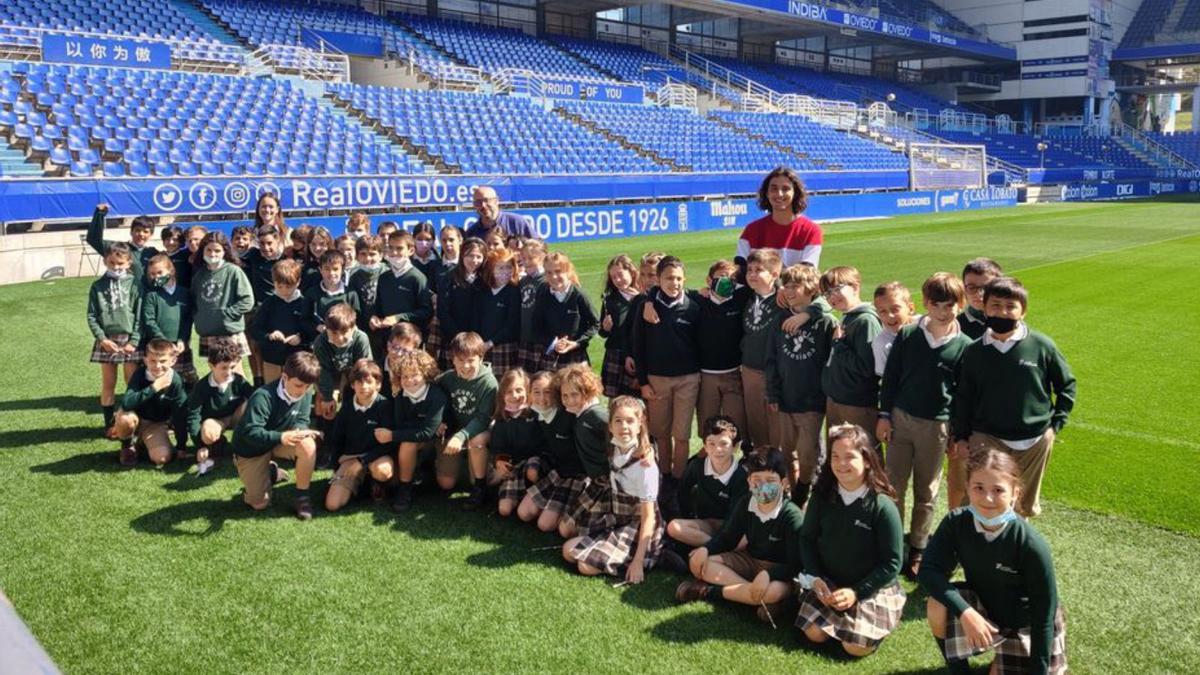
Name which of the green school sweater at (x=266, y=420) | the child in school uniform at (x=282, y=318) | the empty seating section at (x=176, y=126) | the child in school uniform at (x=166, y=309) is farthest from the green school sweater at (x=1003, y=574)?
the empty seating section at (x=176, y=126)

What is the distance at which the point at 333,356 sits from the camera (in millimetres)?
7074

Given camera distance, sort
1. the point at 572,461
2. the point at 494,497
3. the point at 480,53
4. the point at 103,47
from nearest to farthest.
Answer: the point at 572,461, the point at 494,497, the point at 103,47, the point at 480,53

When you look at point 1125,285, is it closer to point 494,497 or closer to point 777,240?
point 777,240

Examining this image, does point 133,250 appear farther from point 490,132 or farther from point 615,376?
point 490,132

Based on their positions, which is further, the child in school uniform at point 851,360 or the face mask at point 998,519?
the child in school uniform at point 851,360

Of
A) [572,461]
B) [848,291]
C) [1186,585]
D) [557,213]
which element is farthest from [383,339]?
[557,213]

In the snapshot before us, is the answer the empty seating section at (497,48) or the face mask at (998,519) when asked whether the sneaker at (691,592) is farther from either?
the empty seating section at (497,48)

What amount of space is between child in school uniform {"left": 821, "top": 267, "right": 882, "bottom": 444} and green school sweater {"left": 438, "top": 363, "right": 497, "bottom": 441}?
Result: 2.37 metres

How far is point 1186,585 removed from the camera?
4.92 m

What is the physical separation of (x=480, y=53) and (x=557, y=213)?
17.2 metres

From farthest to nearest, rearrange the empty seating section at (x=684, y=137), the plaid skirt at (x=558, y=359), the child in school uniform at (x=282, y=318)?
the empty seating section at (x=684, y=137), the child in school uniform at (x=282, y=318), the plaid skirt at (x=558, y=359)

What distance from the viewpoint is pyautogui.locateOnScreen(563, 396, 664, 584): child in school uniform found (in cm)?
512

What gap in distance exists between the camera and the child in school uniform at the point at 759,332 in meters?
5.90

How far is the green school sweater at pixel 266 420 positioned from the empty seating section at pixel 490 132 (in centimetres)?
1911
